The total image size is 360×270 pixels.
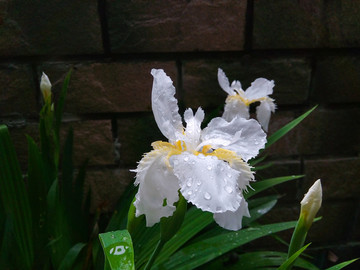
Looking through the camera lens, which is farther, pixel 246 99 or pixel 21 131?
pixel 21 131

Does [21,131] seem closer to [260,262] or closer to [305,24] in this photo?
[260,262]

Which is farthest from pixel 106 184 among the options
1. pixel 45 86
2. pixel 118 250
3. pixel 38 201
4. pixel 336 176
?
pixel 336 176

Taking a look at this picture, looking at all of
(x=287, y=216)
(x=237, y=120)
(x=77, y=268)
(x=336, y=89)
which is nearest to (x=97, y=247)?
(x=77, y=268)

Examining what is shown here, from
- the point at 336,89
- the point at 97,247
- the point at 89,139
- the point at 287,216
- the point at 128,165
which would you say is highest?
the point at 336,89

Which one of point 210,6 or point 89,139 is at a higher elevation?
point 210,6

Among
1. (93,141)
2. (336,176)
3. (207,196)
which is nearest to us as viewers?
(207,196)

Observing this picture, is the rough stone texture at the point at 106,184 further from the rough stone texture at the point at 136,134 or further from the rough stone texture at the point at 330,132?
the rough stone texture at the point at 330,132

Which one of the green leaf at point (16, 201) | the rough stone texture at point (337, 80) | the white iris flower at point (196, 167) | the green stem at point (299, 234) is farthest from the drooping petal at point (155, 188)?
the rough stone texture at point (337, 80)

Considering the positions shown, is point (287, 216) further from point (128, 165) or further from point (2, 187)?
point (2, 187)
